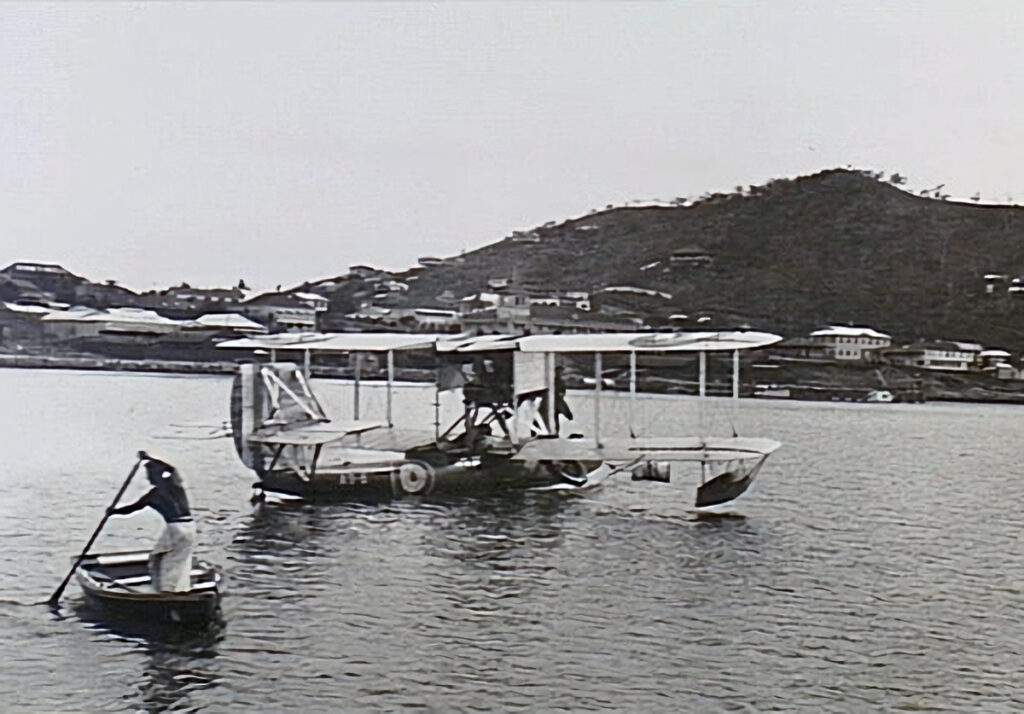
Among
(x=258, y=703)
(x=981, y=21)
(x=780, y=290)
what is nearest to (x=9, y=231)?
(x=258, y=703)

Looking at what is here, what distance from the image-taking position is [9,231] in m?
3.34

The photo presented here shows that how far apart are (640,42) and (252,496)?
1460mm

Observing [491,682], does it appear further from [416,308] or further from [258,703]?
[416,308]

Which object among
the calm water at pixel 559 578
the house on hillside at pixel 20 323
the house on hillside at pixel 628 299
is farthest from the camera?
the house on hillside at pixel 20 323

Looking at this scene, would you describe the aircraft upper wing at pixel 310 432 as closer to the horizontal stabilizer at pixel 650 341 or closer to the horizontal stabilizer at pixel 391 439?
the horizontal stabilizer at pixel 391 439

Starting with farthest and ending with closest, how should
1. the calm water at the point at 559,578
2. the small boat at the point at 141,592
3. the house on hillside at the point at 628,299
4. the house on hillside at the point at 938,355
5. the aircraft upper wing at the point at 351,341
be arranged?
1. the aircraft upper wing at the point at 351,341
2. the house on hillside at the point at 628,299
3. the house on hillside at the point at 938,355
4. the small boat at the point at 141,592
5. the calm water at the point at 559,578

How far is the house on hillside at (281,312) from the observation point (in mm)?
3260

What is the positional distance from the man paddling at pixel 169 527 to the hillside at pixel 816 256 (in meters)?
0.96

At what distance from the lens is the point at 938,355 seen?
2988mm

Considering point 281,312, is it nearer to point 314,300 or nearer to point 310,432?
point 314,300

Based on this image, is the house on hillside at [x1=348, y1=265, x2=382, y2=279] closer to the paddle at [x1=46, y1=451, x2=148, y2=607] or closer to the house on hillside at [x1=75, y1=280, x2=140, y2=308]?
the house on hillside at [x1=75, y1=280, x2=140, y2=308]

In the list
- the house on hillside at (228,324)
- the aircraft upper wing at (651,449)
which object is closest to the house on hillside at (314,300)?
the house on hillside at (228,324)

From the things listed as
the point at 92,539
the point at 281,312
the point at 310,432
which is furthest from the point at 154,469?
the point at 281,312

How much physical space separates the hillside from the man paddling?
963mm
